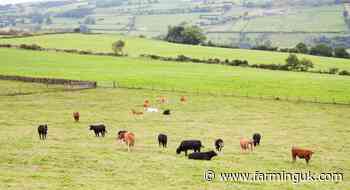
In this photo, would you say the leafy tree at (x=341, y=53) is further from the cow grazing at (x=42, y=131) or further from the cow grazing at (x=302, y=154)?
the cow grazing at (x=302, y=154)

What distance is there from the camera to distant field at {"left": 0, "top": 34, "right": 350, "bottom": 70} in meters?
114

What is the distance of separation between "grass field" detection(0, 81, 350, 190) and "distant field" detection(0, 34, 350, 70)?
169ft

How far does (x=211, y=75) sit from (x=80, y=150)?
2269 inches

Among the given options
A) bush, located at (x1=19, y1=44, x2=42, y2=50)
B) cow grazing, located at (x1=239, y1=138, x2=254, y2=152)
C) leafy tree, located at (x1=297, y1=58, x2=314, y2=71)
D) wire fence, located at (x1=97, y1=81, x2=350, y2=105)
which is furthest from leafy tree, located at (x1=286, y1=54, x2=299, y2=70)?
cow grazing, located at (x1=239, y1=138, x2=254, y2=152)

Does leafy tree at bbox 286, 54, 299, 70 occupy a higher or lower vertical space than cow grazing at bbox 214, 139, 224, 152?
higher

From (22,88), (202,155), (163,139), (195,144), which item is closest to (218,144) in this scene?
(195,144)

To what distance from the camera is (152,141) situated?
37906mm

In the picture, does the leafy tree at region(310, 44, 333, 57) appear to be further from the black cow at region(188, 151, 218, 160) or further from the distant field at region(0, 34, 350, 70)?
the black cow at region(188, 151, 218, 160)

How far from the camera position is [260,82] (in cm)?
8312

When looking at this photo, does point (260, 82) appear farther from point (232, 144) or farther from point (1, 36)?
point (1, 36)

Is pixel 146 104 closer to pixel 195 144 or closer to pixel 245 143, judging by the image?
pixel 245 143

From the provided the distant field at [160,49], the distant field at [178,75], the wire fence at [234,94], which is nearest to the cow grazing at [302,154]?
the wire fence at [234,94]

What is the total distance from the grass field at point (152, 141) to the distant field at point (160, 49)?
51.7 metres

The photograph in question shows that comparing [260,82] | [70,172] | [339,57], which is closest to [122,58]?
[260,82]
